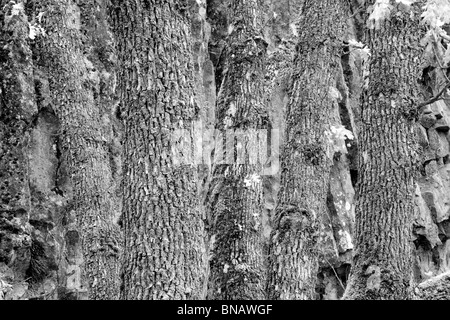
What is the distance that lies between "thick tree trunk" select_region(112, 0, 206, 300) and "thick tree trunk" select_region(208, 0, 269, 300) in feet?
4.55

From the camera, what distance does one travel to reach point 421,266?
661 inches

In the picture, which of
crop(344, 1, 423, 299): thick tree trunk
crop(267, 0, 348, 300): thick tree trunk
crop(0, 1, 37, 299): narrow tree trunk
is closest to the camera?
crop(344, 1, 423, 299): thick tree trunk

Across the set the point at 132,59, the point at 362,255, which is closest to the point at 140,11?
the point at 132,59

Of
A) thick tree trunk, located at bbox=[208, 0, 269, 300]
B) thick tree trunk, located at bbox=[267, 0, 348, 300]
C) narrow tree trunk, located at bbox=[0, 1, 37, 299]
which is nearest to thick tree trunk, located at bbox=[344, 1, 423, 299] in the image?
thick tree trunk, located at bbox=[267, 0, 348, 300]

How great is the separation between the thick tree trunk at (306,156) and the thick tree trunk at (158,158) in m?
1.26

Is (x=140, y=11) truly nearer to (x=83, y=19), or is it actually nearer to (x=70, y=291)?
(x=83, y=19)

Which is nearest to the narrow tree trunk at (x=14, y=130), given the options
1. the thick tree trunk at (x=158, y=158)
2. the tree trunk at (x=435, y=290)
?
the thick tree trunk at (x=158, y=158)

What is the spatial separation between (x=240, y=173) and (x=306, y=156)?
2.02 feet

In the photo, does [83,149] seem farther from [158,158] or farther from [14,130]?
[158,158]

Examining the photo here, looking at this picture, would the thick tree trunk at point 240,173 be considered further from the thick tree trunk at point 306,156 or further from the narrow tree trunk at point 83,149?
the narrow tree trunk at point 83,149

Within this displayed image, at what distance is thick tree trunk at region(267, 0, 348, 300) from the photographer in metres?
5.82

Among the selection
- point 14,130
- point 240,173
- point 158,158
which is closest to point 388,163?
point 240,173

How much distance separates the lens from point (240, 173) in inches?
245

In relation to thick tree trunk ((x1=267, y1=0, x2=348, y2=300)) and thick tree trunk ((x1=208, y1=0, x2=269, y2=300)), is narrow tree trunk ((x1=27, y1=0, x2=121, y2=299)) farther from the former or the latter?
thick tree trunk ((x1=267, y1=0, x2=348, y2=300))
